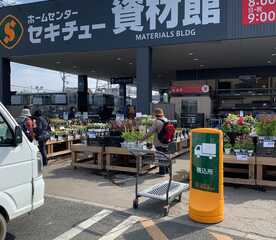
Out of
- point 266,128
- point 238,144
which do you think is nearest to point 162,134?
point 238,144

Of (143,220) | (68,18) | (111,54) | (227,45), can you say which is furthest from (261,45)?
(143,220)

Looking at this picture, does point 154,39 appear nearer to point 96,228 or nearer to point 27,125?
point 27,125

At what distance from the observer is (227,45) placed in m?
16.3

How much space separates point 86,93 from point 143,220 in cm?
2429

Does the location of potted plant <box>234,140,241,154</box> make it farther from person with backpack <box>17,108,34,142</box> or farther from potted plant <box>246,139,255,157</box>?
person with backpack <box>17,108,34,142</box>

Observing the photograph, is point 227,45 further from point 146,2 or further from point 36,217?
point 36,217

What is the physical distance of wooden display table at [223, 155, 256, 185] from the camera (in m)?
6.81

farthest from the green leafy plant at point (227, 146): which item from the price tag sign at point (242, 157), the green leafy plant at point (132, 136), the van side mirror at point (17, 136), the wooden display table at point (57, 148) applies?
the wooden display table at point (57, 148)

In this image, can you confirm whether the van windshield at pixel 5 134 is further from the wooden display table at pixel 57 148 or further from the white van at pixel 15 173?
the wooden display table at pixel 57 148

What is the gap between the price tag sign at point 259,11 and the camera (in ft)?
44.4

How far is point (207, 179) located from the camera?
4.93 metres

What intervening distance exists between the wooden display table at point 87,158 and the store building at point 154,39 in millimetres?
6789

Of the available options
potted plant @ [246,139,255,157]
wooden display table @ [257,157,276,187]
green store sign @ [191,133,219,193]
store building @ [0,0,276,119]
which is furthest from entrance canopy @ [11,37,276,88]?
green store sign @ [191,133,219,193]

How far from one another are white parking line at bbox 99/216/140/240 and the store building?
10.8 meters
